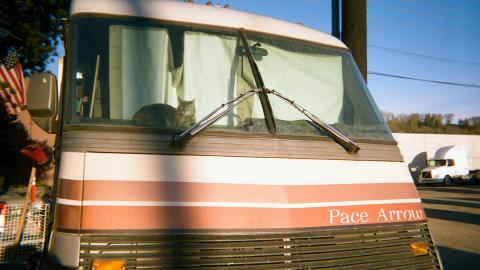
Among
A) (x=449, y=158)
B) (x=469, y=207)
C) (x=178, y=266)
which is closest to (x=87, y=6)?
(x=178, y=266)

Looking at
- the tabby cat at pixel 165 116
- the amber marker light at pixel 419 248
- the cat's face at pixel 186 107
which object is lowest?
the amber marker light at pixel 419 248

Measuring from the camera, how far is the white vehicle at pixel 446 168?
33.5m

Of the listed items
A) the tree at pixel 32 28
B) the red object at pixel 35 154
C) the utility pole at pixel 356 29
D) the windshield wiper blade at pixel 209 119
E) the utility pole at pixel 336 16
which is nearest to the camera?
the windshield wiper blade at pixel 209 119

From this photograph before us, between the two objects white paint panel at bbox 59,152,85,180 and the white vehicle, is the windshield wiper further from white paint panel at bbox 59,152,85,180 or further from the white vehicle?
the white vehicle

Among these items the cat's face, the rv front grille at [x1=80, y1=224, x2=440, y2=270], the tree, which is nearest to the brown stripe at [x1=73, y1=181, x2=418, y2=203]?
the rv front grille at [x1=80, y1=224, x2=440, y2=270]

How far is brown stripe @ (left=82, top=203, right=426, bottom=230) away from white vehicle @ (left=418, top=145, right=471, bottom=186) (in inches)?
1332

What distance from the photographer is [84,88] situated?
2.97m

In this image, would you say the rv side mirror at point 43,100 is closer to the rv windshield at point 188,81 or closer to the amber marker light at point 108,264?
the rv windshield at point 188,81

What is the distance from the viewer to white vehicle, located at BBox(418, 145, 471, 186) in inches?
1318

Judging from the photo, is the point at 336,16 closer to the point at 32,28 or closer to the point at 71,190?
the point at 71,190

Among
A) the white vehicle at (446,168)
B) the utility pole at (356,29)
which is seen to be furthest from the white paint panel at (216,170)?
the white vehicle at (446,168)

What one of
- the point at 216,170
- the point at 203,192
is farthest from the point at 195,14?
the point at 203,192

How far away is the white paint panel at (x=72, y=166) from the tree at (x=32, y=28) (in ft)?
33.4

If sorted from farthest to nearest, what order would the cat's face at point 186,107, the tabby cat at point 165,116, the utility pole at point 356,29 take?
the utility pole at point 356,29
the cat's face at point 186,107
the tabby cat at point 165,116
